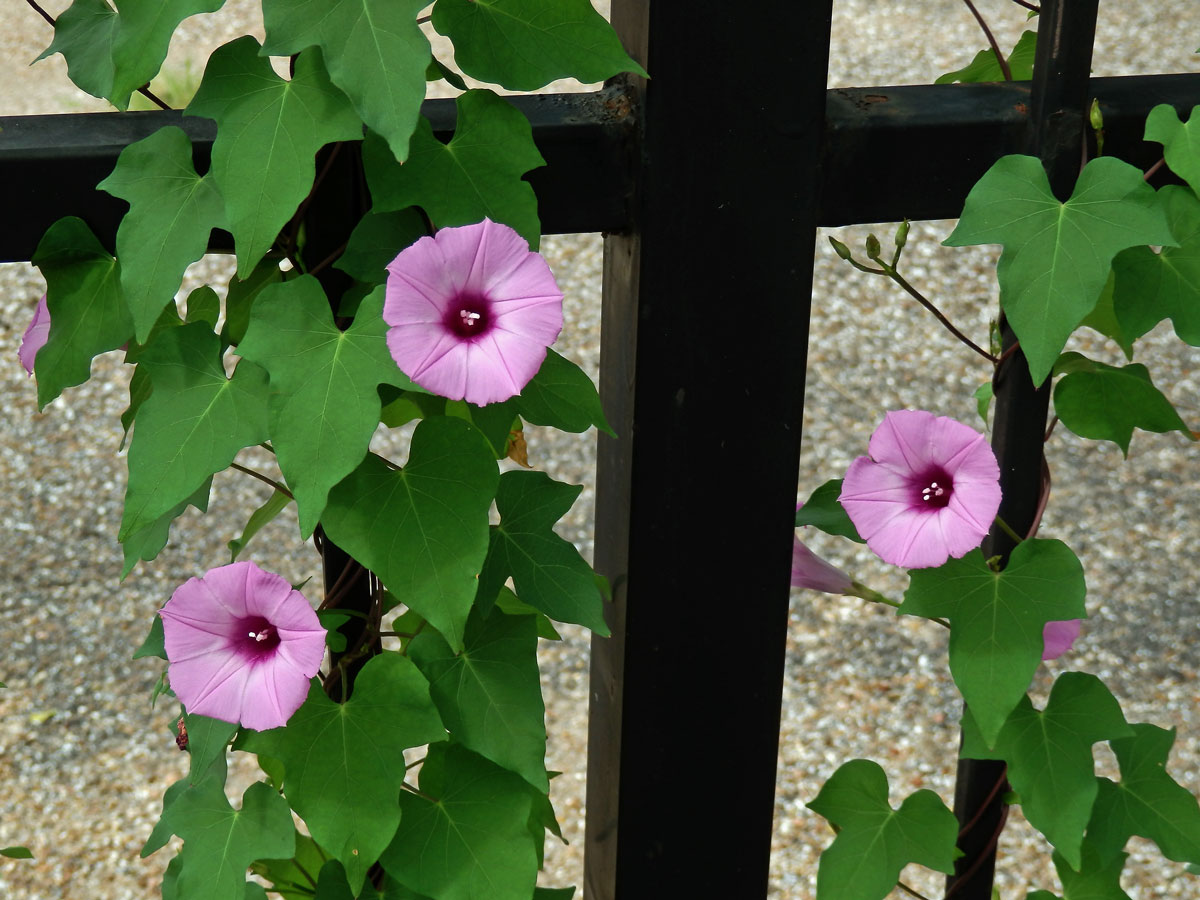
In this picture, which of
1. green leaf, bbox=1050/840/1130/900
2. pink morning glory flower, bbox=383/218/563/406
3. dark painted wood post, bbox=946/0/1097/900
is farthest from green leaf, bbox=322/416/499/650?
green leaf, bbox=1050/840/1130/900

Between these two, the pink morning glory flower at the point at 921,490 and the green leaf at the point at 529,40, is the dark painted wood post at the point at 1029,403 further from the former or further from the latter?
the green leaf at the point at 529,40

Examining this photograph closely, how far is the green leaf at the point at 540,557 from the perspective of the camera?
87 centimetres

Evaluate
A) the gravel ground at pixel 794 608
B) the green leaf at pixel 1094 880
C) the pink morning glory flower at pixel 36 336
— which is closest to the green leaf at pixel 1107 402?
the green leaf at pixel 1094 880

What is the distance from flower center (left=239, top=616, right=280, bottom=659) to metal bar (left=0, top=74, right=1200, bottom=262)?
0.22 metres

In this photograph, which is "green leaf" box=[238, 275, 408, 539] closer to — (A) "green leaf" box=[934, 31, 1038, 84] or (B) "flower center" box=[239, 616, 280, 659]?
(B) "flower center" box=[239, 616, 280, 659]

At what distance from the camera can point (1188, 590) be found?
252 cm

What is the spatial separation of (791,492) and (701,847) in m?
0.29

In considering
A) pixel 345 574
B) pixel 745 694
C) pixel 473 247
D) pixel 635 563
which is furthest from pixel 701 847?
pixel 473 247

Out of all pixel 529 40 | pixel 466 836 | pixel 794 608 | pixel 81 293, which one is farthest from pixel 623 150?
pixel 794 608

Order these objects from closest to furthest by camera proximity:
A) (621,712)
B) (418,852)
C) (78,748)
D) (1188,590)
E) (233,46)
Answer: (233,46), (418,852), (621,712), (78,748), (1188,590)

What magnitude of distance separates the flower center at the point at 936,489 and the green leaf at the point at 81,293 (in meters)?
0.49

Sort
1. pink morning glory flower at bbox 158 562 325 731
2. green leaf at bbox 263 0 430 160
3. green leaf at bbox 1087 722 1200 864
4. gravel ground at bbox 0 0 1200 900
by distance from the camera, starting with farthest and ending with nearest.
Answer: gravel ground at bbox 0 0 1200 900, green leaf at bbox 1087 722 1200 864, pink morning glory flower at bbox 158 562 325 731, green leaf at bbox 263 0 430 160

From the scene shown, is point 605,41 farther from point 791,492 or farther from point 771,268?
point 791,492

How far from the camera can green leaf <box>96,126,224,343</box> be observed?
2.50 ft
